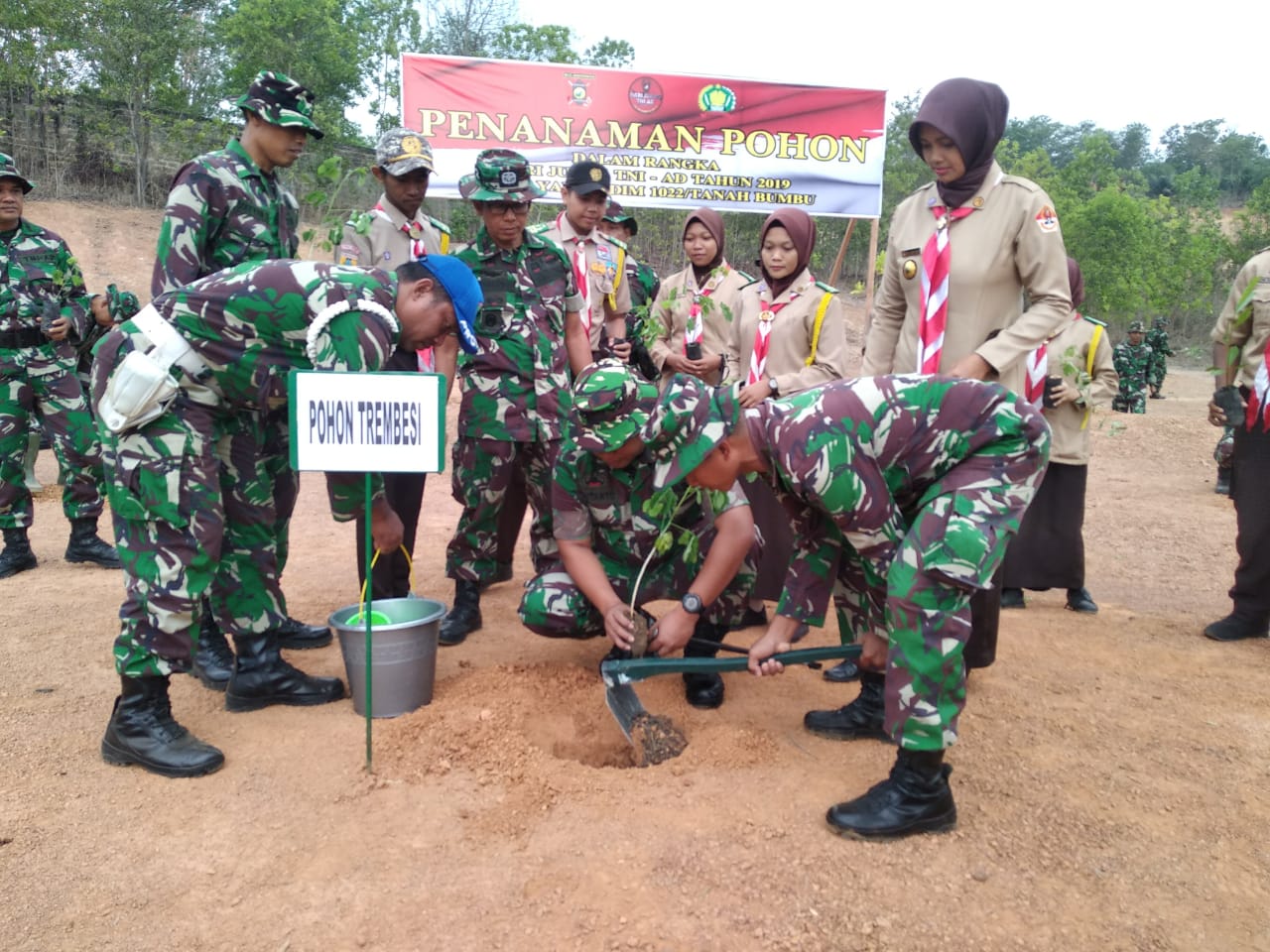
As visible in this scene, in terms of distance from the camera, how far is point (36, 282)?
5.59m

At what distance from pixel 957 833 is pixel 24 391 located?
5588mm

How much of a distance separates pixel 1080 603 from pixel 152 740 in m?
4.44

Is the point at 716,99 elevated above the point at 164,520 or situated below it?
above

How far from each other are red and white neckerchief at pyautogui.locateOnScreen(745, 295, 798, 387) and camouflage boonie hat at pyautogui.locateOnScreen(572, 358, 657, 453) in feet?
4.52

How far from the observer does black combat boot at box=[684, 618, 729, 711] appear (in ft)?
11.2

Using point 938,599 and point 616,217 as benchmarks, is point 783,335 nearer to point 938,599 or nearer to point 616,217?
point 938,599

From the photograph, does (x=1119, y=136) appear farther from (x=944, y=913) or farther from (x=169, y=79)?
(x=944, y=913)

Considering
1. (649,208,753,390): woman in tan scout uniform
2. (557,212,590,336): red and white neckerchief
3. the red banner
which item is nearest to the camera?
(649,208,753,390): woman in tan scout uniform

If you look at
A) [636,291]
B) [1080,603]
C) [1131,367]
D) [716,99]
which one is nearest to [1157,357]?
[1131,367]

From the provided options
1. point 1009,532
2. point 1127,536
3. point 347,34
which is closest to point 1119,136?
point 347,34

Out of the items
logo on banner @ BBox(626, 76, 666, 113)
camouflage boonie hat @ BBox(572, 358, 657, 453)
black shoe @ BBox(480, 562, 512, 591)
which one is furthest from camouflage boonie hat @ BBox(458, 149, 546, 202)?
logo on banner @ BBox(626, 76, 666, 113)

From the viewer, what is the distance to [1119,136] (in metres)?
75.4

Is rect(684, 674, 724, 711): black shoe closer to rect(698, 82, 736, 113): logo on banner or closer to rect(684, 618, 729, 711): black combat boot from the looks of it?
rect(684, 618, 729, 711): black combat boot

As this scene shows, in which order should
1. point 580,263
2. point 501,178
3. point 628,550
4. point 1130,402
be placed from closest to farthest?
1. point 628,550
2. point 501,178
3. point 580,263
4. point 1130,402
